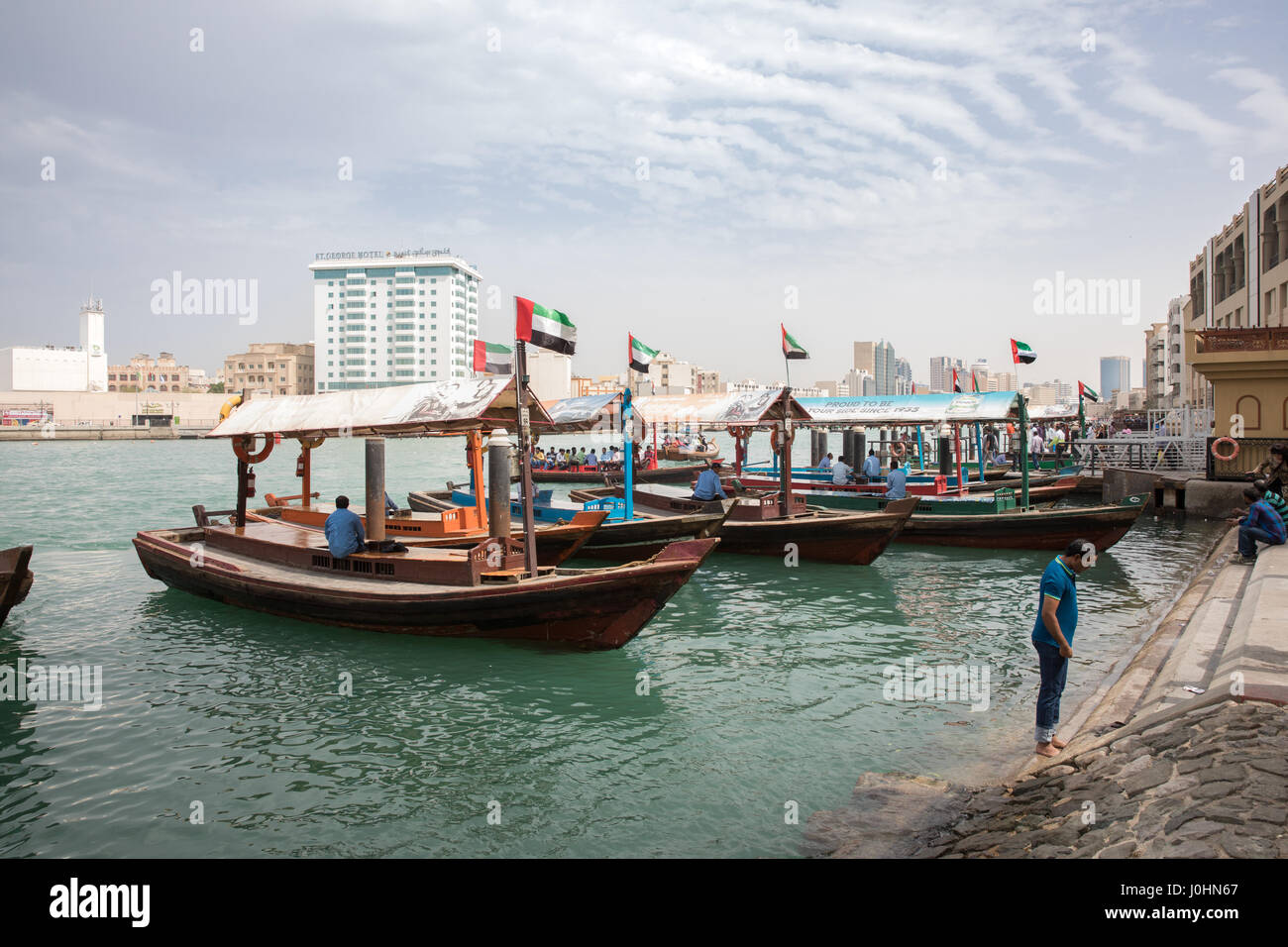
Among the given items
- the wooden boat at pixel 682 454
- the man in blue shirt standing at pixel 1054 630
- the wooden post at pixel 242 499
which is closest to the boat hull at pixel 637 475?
the wooden boat at pixel 682 454

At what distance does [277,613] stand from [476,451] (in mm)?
4048

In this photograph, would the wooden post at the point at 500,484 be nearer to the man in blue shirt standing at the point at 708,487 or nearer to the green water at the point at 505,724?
the green water at the point at 505,724

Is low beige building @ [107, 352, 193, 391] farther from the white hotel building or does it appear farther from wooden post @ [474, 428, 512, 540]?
wooden post @ [474, 428, 512, 540]

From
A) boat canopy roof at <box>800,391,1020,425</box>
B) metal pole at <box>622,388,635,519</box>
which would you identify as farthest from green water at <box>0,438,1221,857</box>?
boat canopy roof at <box>800,391,1020,425</box>

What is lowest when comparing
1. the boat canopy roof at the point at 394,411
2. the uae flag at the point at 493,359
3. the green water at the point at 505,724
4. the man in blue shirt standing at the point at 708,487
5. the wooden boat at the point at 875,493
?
the green water at the point at 505,724

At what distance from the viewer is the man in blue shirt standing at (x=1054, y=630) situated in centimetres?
666

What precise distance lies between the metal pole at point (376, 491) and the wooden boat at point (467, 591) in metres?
0.81

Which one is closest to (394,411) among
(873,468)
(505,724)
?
(505,724)

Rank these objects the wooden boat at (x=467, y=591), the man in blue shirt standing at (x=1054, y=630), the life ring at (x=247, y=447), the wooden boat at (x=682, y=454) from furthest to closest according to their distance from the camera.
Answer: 1. the wooden boat at (x=682, y=454)
2. the life ring at (x=247, y=447)
3. the wooden boat at (x=467, y=591)
4. the man in blue shirt standing at (x=1054, y=630)

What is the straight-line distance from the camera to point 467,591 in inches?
421

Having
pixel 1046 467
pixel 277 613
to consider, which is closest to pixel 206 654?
pixel 277 613

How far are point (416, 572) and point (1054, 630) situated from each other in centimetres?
831
